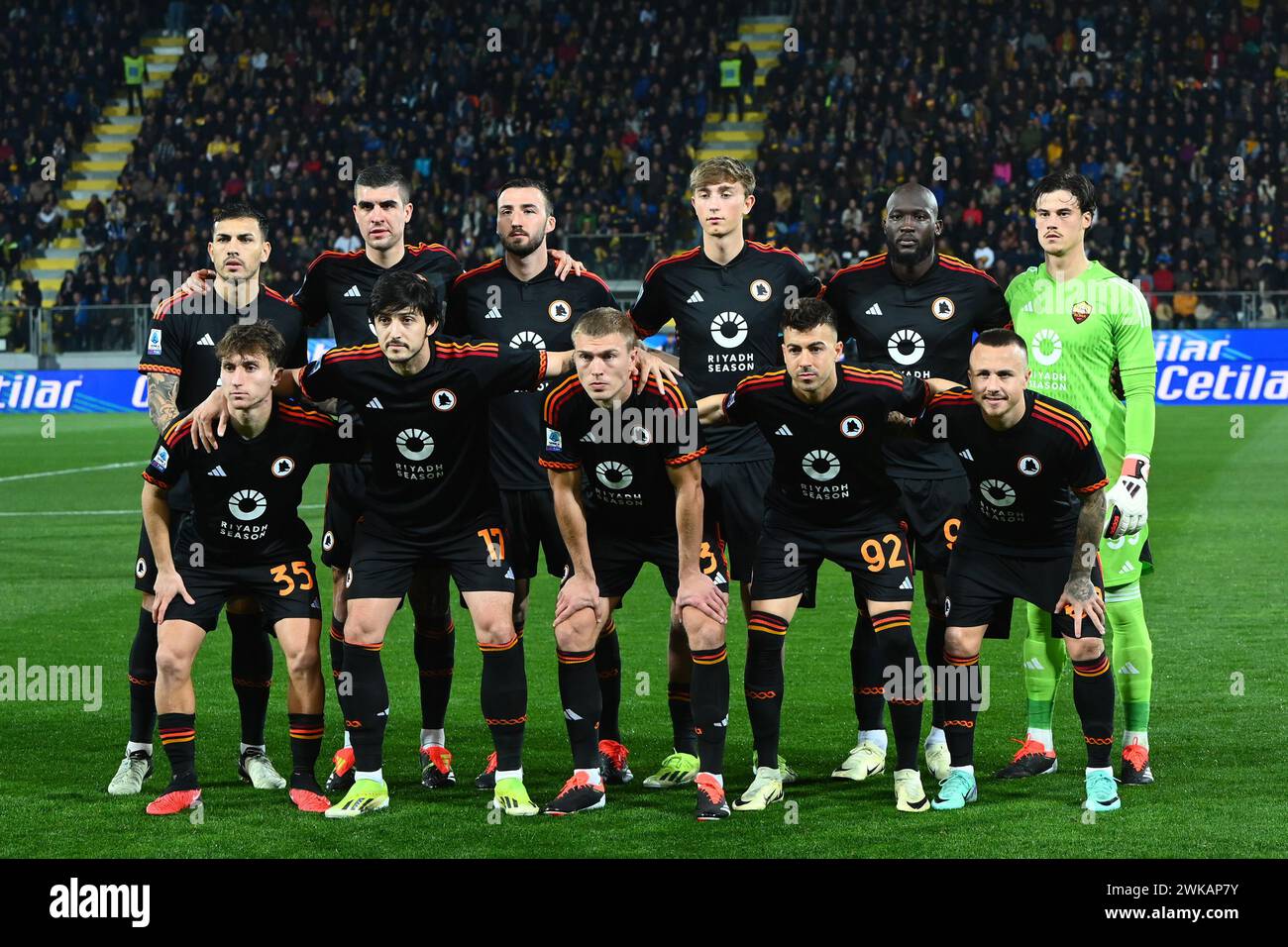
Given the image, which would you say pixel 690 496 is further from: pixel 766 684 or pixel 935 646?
pixel 935 646

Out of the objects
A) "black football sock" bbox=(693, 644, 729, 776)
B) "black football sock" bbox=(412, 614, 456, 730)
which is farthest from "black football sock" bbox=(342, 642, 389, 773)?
"black football sock" bbox=(693, 644, 729, 776)

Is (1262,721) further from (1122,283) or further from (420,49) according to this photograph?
(420,49)

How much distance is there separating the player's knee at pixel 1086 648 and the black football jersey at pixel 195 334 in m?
3.40

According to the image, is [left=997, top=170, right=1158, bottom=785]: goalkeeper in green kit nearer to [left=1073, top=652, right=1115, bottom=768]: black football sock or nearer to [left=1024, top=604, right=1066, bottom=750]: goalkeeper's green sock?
[left=1024, top=604, right=1066, bottom=750]: goalkeeper's green sock

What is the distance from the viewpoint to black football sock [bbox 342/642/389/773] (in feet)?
20.6

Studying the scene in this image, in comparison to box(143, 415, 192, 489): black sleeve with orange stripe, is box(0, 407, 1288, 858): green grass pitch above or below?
below

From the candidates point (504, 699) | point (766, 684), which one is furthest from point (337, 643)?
point (766, 684)

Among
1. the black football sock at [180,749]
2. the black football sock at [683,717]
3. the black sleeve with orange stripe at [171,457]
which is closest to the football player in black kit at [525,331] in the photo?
the black football sock at [683,717]

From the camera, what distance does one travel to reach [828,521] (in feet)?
21.3

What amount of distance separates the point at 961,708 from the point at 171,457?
10.3 ft

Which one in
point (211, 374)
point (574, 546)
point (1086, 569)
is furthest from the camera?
point (211, 374)

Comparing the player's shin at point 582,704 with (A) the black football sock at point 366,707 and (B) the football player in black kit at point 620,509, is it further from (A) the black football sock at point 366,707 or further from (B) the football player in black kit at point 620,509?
(A) the black football sock at point 366,707

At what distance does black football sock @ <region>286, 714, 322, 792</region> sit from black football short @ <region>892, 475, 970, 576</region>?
2543 mm
